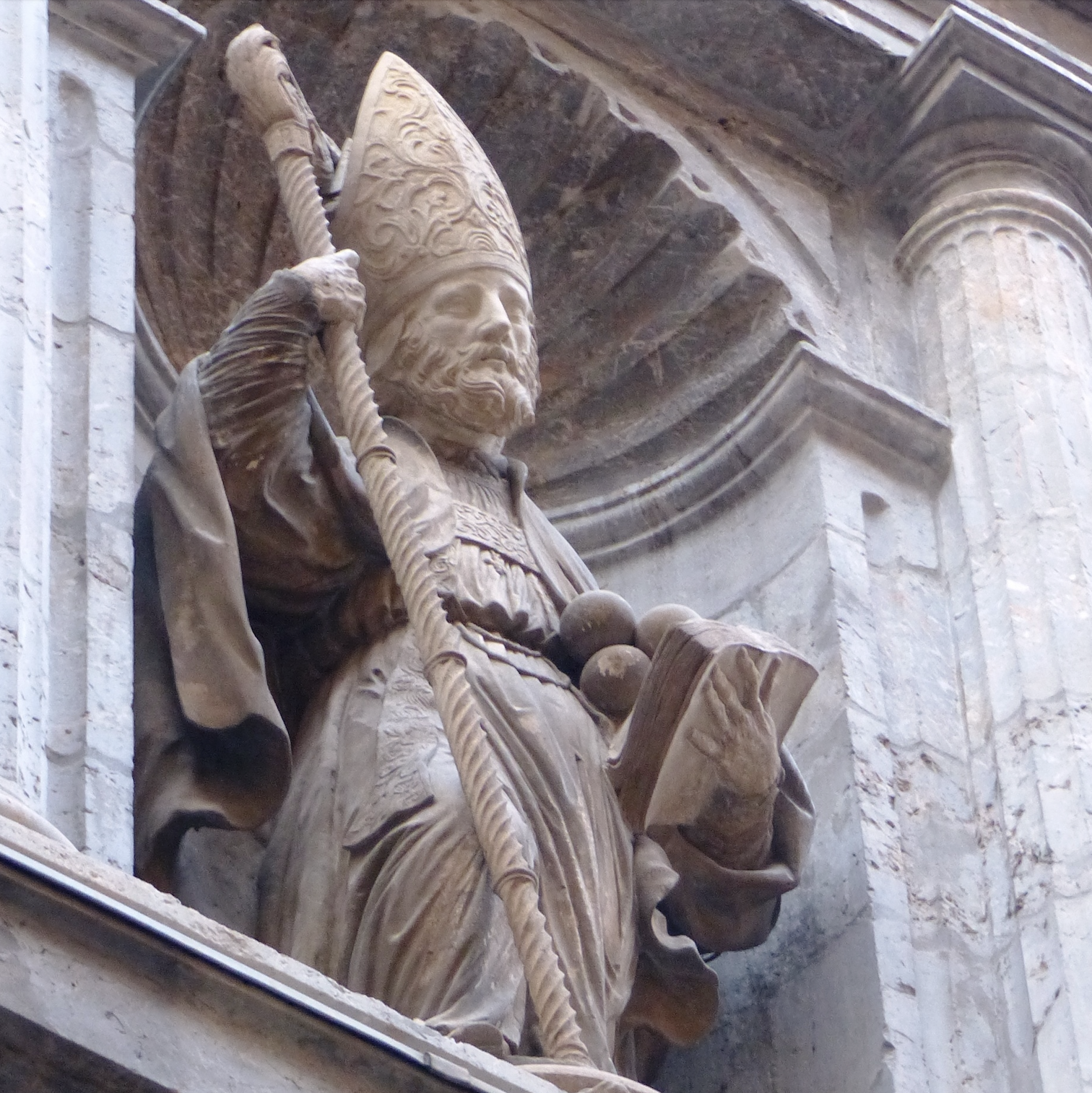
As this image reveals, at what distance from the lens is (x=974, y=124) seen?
19.6ft

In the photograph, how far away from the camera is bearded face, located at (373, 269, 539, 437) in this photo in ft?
15.5

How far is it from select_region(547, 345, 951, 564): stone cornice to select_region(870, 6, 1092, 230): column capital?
0.58 metres

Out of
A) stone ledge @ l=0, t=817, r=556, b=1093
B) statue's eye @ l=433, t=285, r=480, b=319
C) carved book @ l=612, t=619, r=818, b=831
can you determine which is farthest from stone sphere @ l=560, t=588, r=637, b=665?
stone ledge @ l=0, t=817, r=556, b=1093

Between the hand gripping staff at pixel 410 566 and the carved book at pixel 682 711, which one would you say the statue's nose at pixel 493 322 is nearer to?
the hand gripping staff at pixel 410 566

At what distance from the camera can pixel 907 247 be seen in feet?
19.5

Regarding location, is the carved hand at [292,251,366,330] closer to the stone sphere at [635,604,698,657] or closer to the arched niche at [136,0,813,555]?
the stone sphere at [635,604,698,657]

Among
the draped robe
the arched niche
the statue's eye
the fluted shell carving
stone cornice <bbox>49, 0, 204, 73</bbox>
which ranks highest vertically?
the arched niche

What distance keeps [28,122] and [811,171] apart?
2046mm

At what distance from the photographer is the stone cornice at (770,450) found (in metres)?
5.49

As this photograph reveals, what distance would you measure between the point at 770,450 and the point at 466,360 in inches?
35.7

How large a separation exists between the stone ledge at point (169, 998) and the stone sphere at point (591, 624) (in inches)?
46.9

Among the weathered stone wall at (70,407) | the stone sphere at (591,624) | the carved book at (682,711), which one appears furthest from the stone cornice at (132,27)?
the carved book at (682,711)

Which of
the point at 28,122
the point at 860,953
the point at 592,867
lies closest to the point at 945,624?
the point at 860,953

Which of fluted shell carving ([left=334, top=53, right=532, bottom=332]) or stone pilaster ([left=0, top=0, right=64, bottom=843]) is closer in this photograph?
stone pilaster ([left=0, top=0, right=64, bottom=843])
